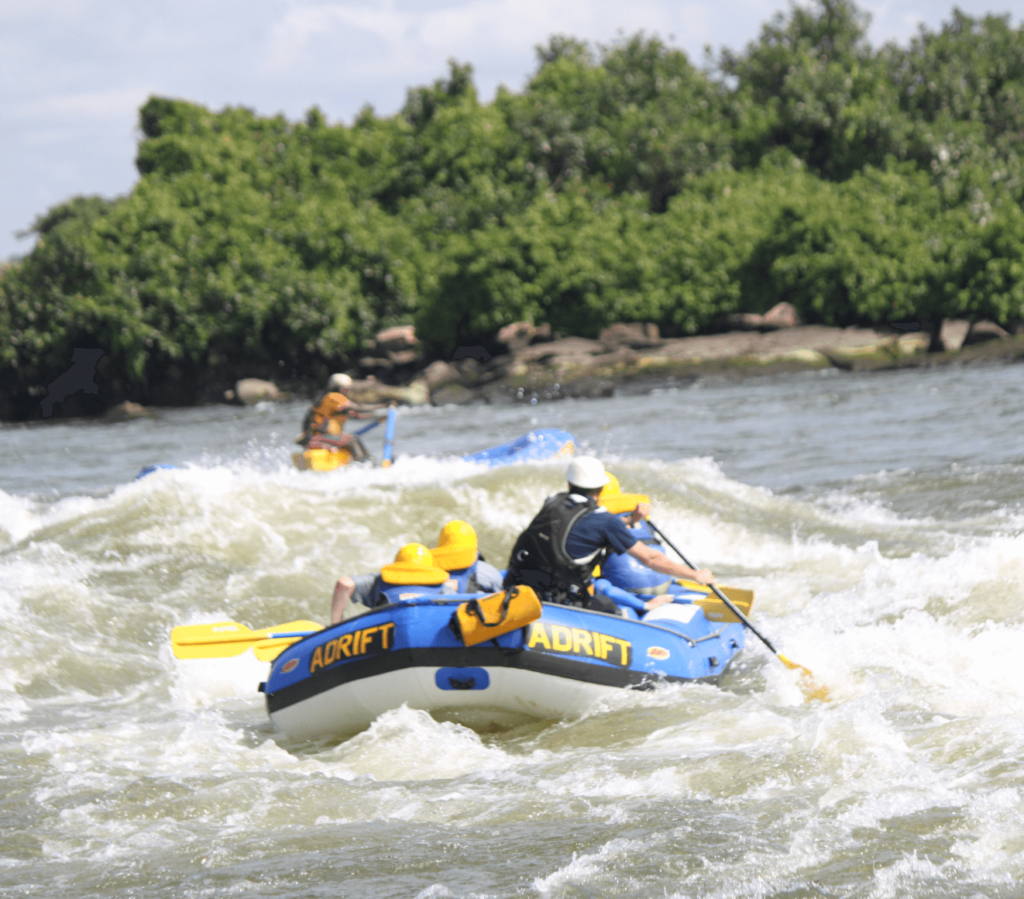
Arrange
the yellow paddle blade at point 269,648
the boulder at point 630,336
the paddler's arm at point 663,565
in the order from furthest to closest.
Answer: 1. the boulder at point 630,336
2. the yellow paddle blade at point 269,648
3. the paddler's arm at point 663,565

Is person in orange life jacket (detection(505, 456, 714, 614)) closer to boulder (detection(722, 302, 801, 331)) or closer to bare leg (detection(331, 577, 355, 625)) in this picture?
bare leg (detection(331, 577, 355, 625))

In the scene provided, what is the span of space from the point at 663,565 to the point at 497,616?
4.93 feet

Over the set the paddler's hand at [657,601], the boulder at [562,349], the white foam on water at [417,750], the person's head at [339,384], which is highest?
the person's head at [339,384]

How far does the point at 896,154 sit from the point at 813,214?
6.68m

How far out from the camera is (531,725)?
625cm

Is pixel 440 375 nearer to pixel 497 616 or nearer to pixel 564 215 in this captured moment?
pixel 564 215

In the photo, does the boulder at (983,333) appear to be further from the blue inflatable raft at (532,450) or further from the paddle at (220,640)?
the paddle at (220,640)

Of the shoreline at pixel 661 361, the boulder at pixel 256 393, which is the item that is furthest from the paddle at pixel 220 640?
the boulder at pixel 256 393

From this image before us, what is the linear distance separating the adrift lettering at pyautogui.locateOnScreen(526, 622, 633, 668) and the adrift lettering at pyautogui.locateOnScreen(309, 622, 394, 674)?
2.39 ft

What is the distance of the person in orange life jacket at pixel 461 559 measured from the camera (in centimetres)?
679

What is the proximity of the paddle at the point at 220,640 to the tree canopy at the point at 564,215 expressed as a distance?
3072 centimetres

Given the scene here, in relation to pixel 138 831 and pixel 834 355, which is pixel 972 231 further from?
pixel 138 831

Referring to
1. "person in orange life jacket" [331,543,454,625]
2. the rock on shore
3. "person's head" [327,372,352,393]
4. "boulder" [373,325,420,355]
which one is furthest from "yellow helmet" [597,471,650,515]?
"boulder" [373,325,420,355]

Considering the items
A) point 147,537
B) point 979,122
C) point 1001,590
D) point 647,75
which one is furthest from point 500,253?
point 1001,590
